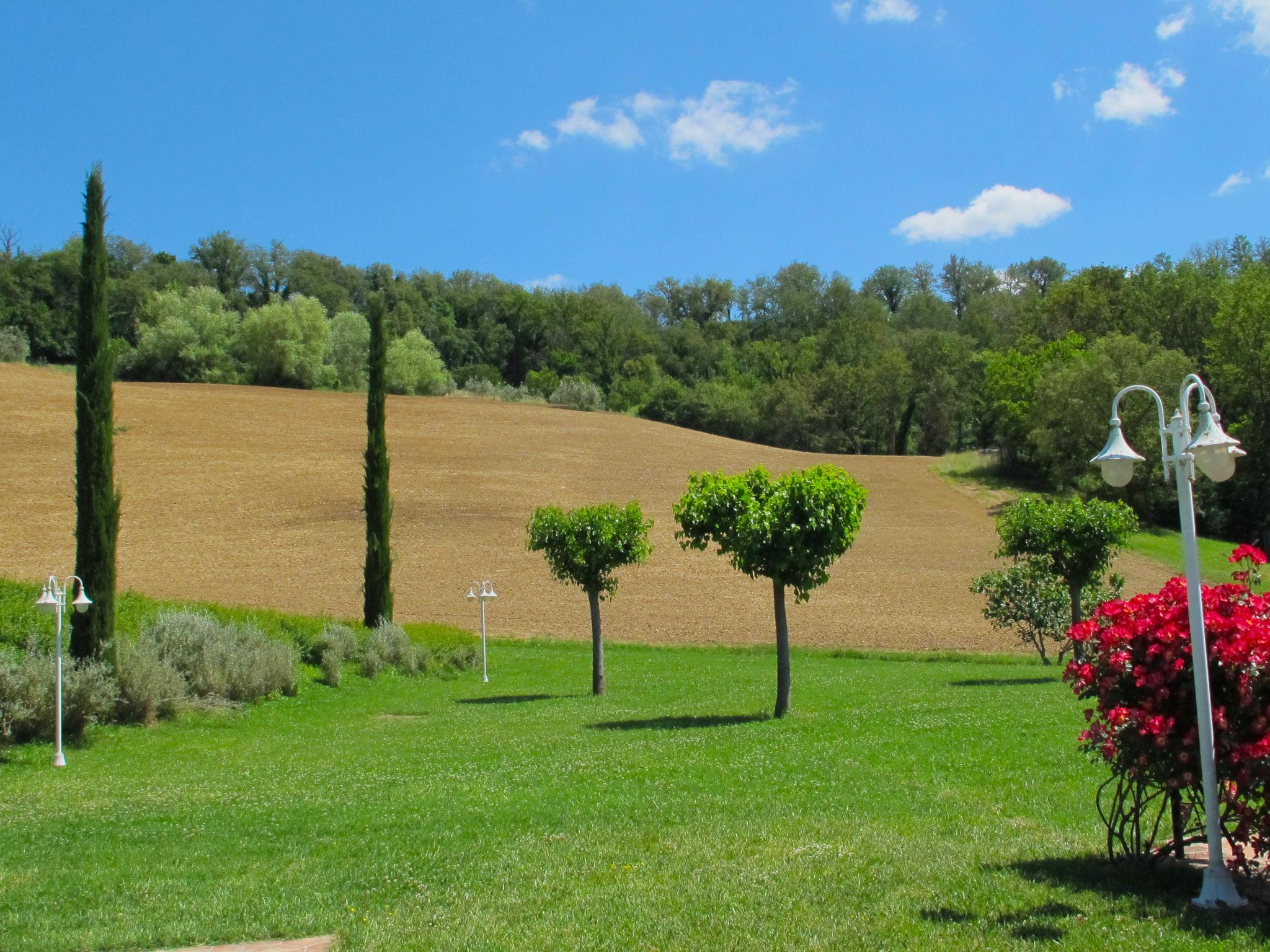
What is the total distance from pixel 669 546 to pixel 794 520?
31.2 meters

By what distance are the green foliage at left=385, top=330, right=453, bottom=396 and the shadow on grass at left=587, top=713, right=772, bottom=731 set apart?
70.4m

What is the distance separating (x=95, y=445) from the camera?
18703 mm

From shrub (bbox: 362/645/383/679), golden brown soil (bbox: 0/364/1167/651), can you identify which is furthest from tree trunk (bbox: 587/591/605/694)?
golden brown soil (bbox: 0/364/1167/651)

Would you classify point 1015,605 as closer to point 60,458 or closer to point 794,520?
point 794,520

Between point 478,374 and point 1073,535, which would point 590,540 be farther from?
point 478,374

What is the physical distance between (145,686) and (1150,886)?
51.3 feet

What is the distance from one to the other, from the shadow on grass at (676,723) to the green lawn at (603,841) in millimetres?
142

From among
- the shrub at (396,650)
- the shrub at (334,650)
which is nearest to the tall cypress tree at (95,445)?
the shrub at (334,650)

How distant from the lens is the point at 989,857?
6590mm

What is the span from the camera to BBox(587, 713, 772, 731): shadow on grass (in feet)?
48.6

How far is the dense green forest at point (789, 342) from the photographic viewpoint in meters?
60.1

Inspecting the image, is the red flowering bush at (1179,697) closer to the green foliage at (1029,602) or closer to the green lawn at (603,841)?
the green lawn at (603,841)

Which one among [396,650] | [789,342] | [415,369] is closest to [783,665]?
[396,650]

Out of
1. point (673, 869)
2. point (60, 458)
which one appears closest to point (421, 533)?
point (60, 458)
